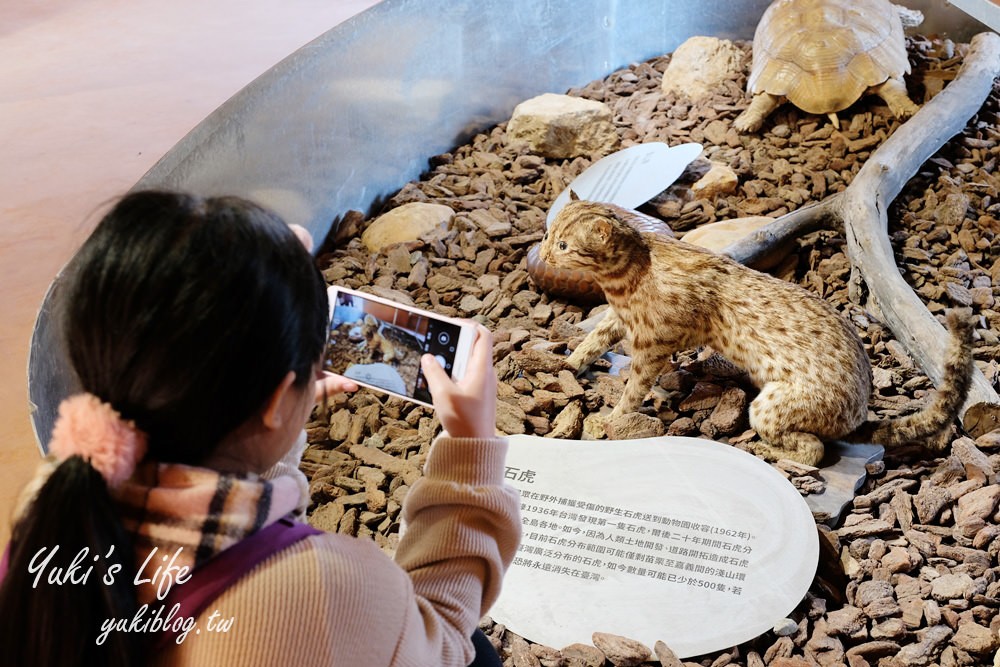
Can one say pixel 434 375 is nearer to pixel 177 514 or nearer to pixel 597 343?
pixel 177 514

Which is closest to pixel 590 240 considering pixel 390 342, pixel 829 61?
pixel 390 342

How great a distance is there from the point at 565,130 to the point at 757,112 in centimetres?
124

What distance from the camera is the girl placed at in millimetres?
1237

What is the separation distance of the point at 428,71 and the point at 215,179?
217cm

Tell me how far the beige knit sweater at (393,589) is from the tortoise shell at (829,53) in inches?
187

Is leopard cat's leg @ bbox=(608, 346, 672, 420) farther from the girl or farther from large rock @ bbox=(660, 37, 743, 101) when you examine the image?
large rock @ bbox=(660, 37, 743, 101)

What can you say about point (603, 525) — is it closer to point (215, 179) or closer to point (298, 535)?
point (298, 535)

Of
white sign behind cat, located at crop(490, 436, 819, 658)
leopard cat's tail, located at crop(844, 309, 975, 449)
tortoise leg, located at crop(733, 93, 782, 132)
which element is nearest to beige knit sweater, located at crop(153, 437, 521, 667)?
white sign behind cat, located at crop(490, 436, 819, 658)

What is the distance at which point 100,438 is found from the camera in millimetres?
1241

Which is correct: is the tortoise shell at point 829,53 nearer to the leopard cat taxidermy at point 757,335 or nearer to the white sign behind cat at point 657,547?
the leopard cat taxidermy at point 757,335

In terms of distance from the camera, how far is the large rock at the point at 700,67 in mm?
6418

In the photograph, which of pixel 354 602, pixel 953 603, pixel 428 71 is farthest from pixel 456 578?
pixel 428 71

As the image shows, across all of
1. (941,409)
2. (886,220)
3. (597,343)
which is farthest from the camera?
(886,220)

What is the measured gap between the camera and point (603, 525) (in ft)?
9.76
